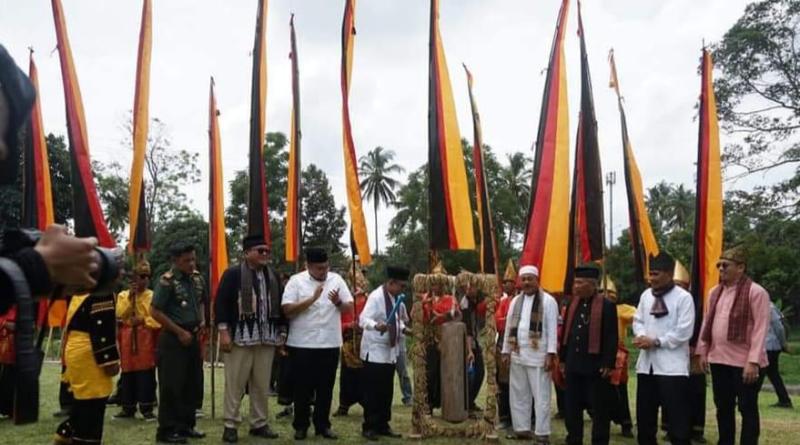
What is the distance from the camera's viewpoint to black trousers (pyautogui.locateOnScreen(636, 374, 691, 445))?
6.82m

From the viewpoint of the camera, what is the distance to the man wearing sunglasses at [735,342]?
21.5 feet

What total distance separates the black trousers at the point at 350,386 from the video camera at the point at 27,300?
757 cm

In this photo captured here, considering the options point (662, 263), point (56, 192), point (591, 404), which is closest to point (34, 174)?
point (591, 404)

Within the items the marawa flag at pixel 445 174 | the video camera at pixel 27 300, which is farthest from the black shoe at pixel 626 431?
the video camera at pixel 27 300

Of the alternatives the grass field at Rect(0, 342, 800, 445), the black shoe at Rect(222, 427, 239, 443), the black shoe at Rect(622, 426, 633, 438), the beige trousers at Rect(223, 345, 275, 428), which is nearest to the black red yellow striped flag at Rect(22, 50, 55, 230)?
the grass field at Rect(0, 342, 800, 445)

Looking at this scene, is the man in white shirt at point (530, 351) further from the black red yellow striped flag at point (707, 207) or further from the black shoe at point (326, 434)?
the black shoe at point (326, 434)

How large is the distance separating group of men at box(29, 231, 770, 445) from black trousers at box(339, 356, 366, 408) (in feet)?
4.07

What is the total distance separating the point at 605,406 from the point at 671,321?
104 centimetres

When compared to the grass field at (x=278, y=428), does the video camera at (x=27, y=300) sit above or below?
above

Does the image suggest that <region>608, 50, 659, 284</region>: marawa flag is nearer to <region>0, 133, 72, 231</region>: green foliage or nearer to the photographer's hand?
the photographer's hand

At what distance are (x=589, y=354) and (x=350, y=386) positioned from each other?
3520mm

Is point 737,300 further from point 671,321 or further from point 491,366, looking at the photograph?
point 491,366

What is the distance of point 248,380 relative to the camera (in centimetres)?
768

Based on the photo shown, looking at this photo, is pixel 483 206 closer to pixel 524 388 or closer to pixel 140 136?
pixel 524 388
